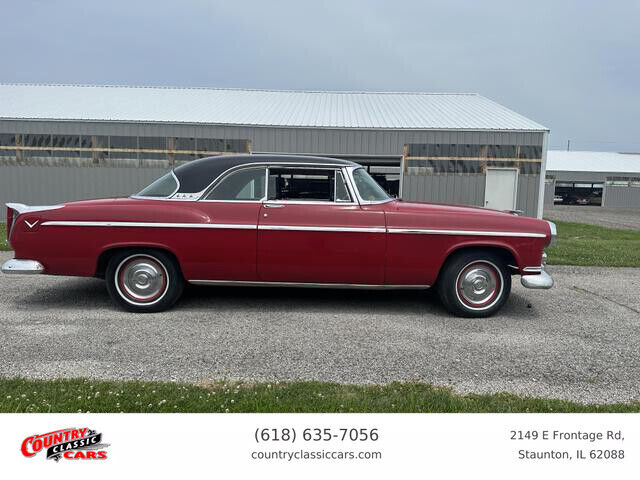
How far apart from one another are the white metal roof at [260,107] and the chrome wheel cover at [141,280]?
11974 millimetres

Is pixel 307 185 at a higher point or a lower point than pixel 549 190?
lower

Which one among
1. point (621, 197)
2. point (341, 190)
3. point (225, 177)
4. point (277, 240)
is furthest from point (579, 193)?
point (225, 177)

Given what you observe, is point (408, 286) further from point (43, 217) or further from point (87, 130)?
point (87, 130)

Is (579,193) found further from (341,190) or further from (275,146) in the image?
(341,190)

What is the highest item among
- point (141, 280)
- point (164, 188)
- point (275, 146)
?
point (275, 146)

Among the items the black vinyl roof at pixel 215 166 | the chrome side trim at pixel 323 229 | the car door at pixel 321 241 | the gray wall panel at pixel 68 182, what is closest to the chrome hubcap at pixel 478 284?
the car door at pixel 321 241

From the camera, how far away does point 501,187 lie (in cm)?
1566

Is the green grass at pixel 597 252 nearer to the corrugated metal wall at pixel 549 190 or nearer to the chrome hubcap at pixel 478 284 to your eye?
the chrome hubcap at pixel 478 284

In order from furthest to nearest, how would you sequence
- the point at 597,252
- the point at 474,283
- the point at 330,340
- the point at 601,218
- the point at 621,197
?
the point at 621,197
the point at 601,218
the point at 597,252
the point at 474,283
the point at 330,340

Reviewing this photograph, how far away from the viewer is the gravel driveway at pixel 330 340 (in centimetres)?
308

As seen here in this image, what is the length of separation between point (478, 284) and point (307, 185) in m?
2.10

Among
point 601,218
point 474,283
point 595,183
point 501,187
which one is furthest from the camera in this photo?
point 595,183

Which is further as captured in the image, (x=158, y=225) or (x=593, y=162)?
(x=593, y=162)

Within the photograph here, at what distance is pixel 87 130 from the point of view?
15.7m
